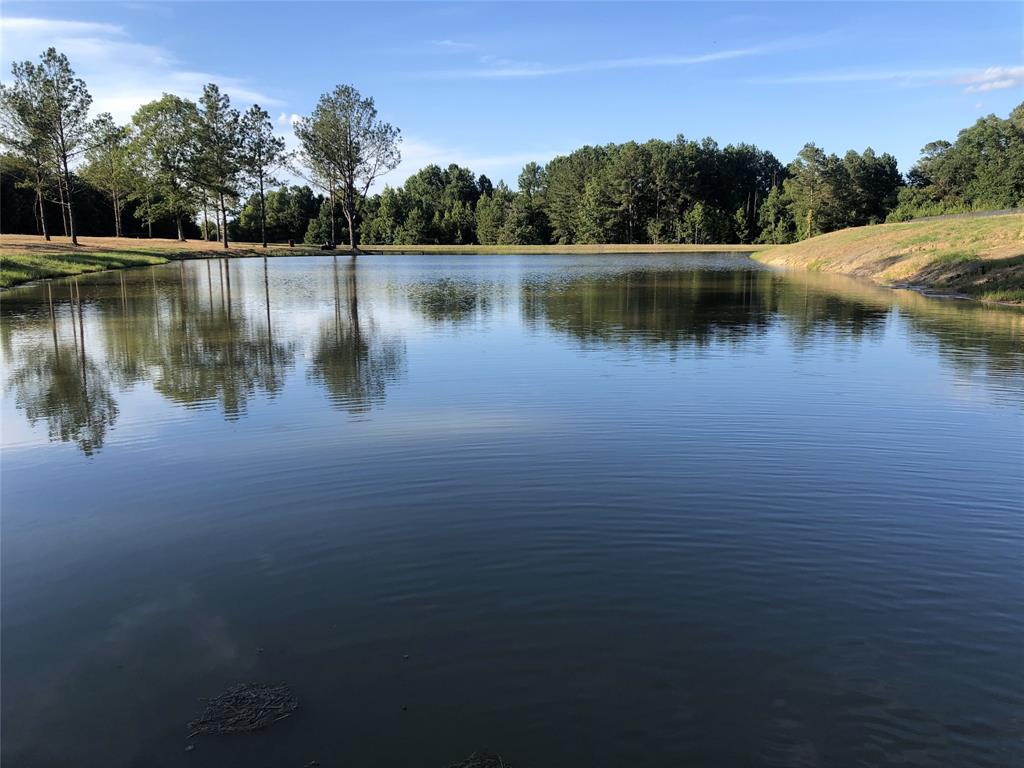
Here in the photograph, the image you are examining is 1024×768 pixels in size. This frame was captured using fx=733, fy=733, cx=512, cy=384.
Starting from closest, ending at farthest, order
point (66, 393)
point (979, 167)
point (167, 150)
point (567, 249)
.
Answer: point (66, 393)
point (167, 150)
point (979, 167)
point (567, 249)

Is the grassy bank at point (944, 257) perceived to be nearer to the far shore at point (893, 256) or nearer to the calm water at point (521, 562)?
the far shore at point (893, 256)

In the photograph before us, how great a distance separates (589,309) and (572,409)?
615 inches

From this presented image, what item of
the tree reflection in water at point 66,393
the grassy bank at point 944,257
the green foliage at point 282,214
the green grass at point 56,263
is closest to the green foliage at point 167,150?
the green grass at point 56,263

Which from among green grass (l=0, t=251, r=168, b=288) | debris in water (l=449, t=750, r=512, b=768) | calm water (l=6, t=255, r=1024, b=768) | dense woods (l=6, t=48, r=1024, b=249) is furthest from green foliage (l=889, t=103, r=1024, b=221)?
debris in water (l=449, t=750, r=512, b=768)

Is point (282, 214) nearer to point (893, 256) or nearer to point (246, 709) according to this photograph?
point (893, 256)

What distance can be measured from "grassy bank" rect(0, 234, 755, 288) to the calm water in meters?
29.1

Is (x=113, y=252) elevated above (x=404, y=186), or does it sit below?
below

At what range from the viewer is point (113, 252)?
5569 centimetres

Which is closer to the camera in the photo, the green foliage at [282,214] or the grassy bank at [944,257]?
the grassy bank at [944,257]

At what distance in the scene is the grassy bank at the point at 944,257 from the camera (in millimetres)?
29547

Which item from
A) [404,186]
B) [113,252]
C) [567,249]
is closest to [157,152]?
[113,252]

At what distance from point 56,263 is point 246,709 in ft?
151

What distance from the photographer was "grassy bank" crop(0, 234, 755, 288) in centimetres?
3900

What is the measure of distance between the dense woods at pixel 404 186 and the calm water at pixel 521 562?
57.1m
